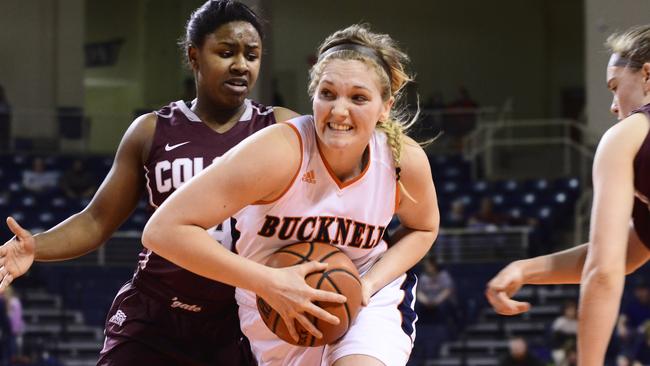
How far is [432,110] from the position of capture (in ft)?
57.3

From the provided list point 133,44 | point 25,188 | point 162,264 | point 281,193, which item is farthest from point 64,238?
point 133,44

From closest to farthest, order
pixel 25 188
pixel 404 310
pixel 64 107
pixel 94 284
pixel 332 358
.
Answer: pixel 332 358, pixel 404 310, pixel 94 284, pixel 25 188, pixel 64 107

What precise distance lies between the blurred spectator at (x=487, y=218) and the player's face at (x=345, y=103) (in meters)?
10.3

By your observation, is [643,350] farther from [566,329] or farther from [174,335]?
[174,335]

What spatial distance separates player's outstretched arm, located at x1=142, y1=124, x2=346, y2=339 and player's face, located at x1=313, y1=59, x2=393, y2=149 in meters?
0.17

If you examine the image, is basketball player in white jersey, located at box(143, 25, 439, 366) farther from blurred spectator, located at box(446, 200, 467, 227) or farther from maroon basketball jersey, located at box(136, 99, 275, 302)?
blurred spectator, located at box(446, 200, 467, 227)

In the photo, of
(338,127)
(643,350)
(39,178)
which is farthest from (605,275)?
(39,178)

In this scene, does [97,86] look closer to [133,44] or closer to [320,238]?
[133,44]

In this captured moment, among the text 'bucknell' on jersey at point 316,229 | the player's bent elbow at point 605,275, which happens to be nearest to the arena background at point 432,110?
the text 'bucknell' on jersey at point 316,229

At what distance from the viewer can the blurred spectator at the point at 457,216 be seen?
1333 cm

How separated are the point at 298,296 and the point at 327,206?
0.37m

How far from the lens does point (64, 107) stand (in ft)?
59.5

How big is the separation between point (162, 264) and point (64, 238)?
35cm

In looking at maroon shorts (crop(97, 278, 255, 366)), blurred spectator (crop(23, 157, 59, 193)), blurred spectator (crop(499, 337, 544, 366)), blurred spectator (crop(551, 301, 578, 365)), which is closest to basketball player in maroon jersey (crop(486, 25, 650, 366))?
maroon shorts (crop(97, 278, 255, 366))
